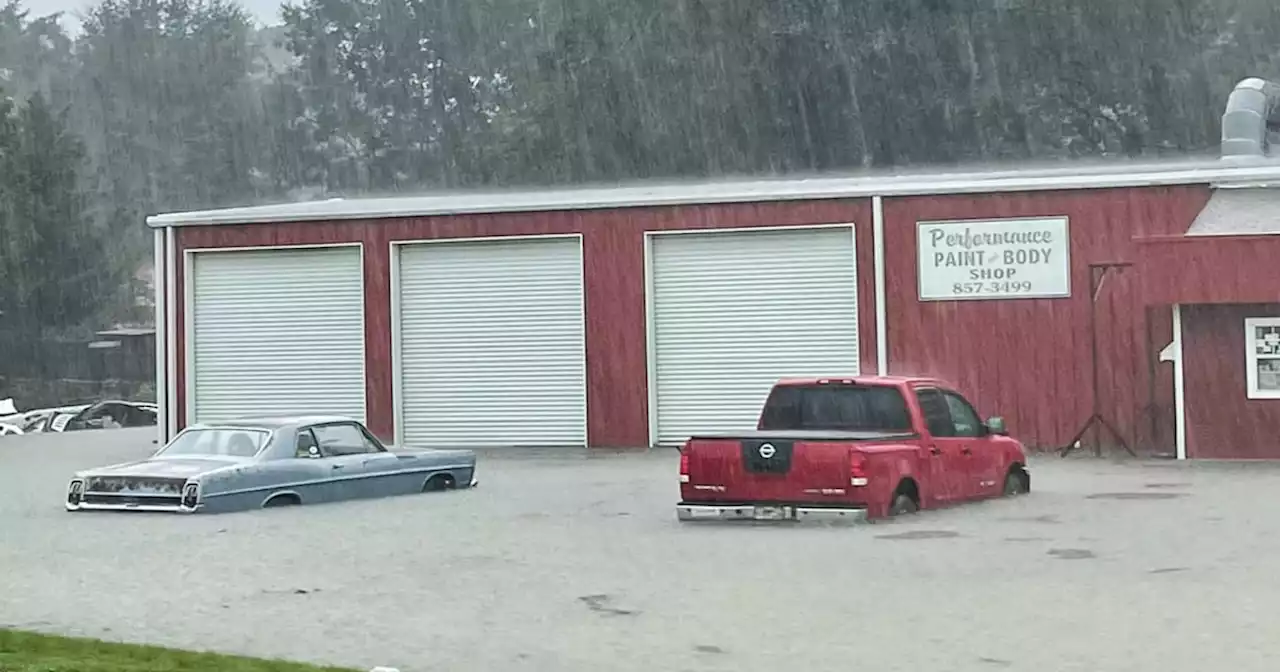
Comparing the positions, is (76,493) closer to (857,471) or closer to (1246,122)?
(857,471)

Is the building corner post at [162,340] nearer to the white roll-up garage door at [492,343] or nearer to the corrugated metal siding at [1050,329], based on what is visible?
the white roll-up garage door at [492,343]

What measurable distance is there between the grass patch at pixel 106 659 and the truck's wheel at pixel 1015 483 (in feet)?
42.5

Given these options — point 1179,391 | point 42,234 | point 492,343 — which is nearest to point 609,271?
point 492,343

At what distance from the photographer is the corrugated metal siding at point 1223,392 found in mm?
28219

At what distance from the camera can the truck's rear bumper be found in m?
18.6

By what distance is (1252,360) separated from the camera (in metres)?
28.2

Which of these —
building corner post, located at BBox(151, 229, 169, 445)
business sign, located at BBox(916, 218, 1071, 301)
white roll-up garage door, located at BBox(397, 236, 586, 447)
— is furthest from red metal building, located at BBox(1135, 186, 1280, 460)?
building corner post, located at BBox(151, 229, 169, 445)

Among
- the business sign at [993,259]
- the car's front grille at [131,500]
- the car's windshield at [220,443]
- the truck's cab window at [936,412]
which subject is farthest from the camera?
the business sign at [993,259]

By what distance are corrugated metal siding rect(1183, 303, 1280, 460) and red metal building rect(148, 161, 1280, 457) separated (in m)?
0.03

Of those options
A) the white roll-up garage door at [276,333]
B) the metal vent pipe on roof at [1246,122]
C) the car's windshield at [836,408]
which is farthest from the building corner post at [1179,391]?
the white roll-up garage door at [276,333]

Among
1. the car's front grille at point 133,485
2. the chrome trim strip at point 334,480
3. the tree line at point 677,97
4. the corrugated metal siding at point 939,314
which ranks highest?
the tree line at point 677,97

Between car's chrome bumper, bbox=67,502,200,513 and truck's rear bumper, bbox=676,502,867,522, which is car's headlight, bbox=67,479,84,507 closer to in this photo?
car's chrome bumper, bbox=67,502,200,513

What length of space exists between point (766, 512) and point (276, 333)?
18354 mm

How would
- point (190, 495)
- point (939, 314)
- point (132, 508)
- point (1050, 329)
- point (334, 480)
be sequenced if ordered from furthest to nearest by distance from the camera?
point (939, 314) < point (1050, 329) < point (334, 480) < point (132, 508) < point (190, 495)
